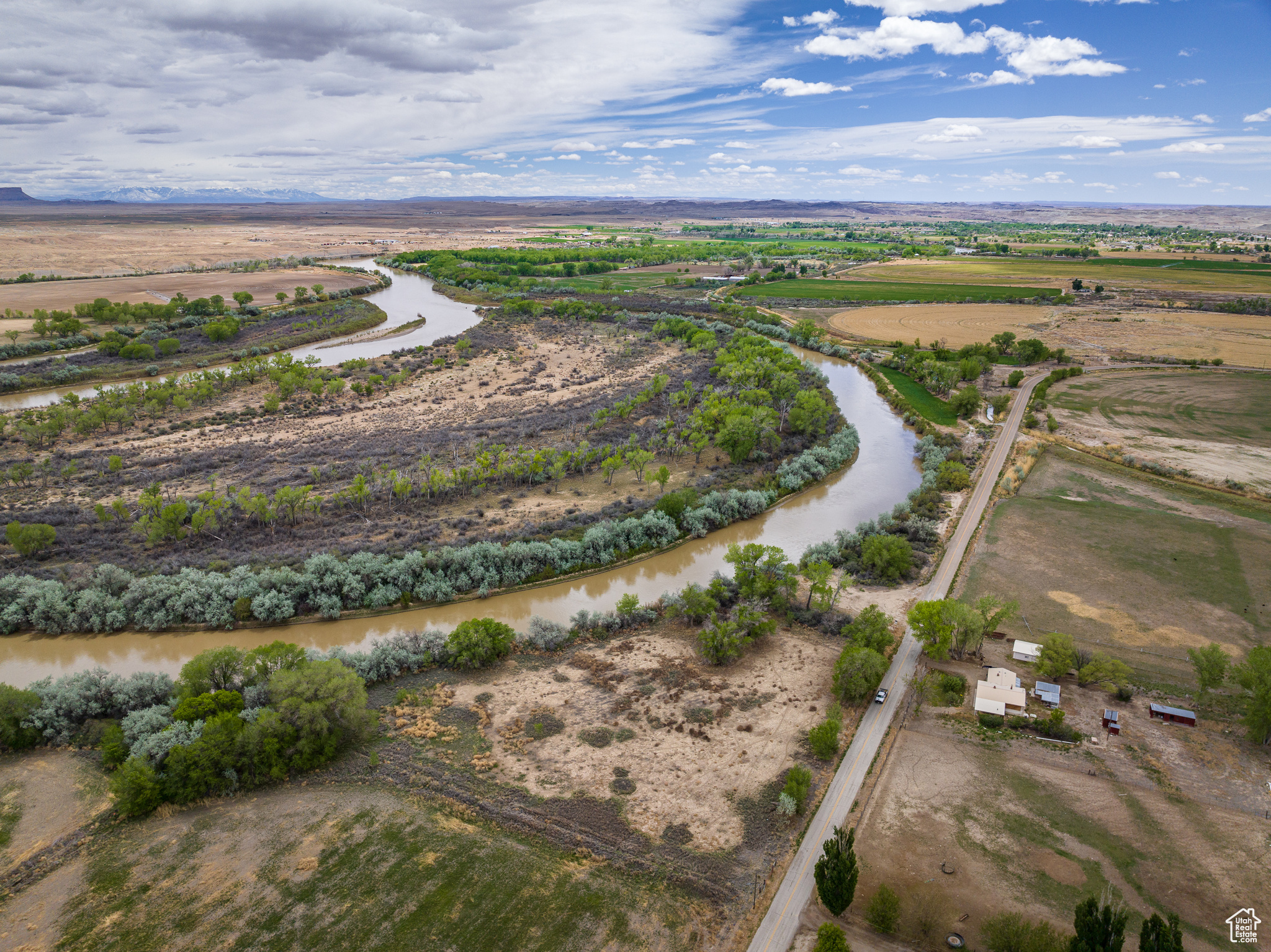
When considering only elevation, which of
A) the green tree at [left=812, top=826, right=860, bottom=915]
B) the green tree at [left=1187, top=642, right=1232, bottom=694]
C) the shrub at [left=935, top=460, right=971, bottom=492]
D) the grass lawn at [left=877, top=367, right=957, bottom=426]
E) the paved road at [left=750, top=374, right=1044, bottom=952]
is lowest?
the paved road at [left=750, top=374, right=1044, bottom=952]

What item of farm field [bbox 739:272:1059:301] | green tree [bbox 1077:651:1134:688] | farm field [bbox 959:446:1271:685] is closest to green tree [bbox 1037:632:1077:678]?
green tree [bbox 1077:651:1134:688]

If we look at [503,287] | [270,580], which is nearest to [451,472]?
[270,580]

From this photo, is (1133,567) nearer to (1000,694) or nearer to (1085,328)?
(1000,694)

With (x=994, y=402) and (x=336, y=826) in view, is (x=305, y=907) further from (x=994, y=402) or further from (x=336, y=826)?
(x=994, y=402)

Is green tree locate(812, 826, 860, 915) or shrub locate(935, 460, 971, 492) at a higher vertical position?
shrub locate(935, 460, 971, 492)

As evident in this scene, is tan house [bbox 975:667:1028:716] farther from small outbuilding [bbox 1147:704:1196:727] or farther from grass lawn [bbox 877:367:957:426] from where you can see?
grass lawn [bbox 877:367:957:426]

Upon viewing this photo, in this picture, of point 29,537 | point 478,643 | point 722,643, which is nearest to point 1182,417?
point 722,643
